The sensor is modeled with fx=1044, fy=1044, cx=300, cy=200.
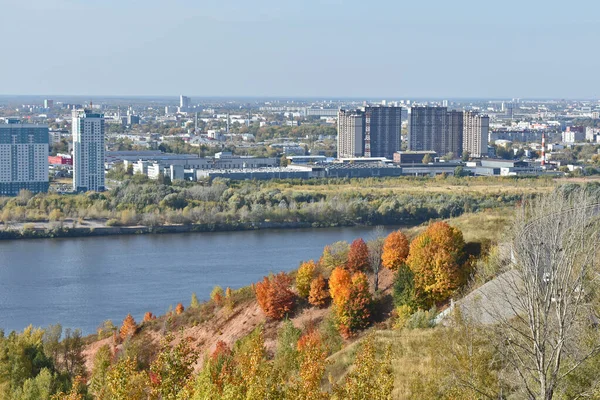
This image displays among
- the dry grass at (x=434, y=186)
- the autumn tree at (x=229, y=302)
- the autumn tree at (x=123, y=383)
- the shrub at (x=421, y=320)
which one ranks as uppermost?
the autumn tree at (x=123, y=383)

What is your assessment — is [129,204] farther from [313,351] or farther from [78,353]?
[313,351]

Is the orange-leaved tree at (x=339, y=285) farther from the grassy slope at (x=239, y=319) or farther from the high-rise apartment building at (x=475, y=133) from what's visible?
the high-rise apartment building at (x=475, y=133)

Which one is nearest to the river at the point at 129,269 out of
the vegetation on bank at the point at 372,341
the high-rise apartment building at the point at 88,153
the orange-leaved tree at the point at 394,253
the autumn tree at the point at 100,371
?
the vegetation on bank at the point at 372,341

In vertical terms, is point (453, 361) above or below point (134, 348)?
above

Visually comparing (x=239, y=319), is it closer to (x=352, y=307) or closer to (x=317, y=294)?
(x=317, y=294)

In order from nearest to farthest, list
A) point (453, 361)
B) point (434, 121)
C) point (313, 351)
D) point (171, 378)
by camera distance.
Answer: point (171, 378), point (313, 351), point (453, 361), point (434, 121)

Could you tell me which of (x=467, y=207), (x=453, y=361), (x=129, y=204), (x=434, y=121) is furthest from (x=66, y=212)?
(x=434, y=121)
